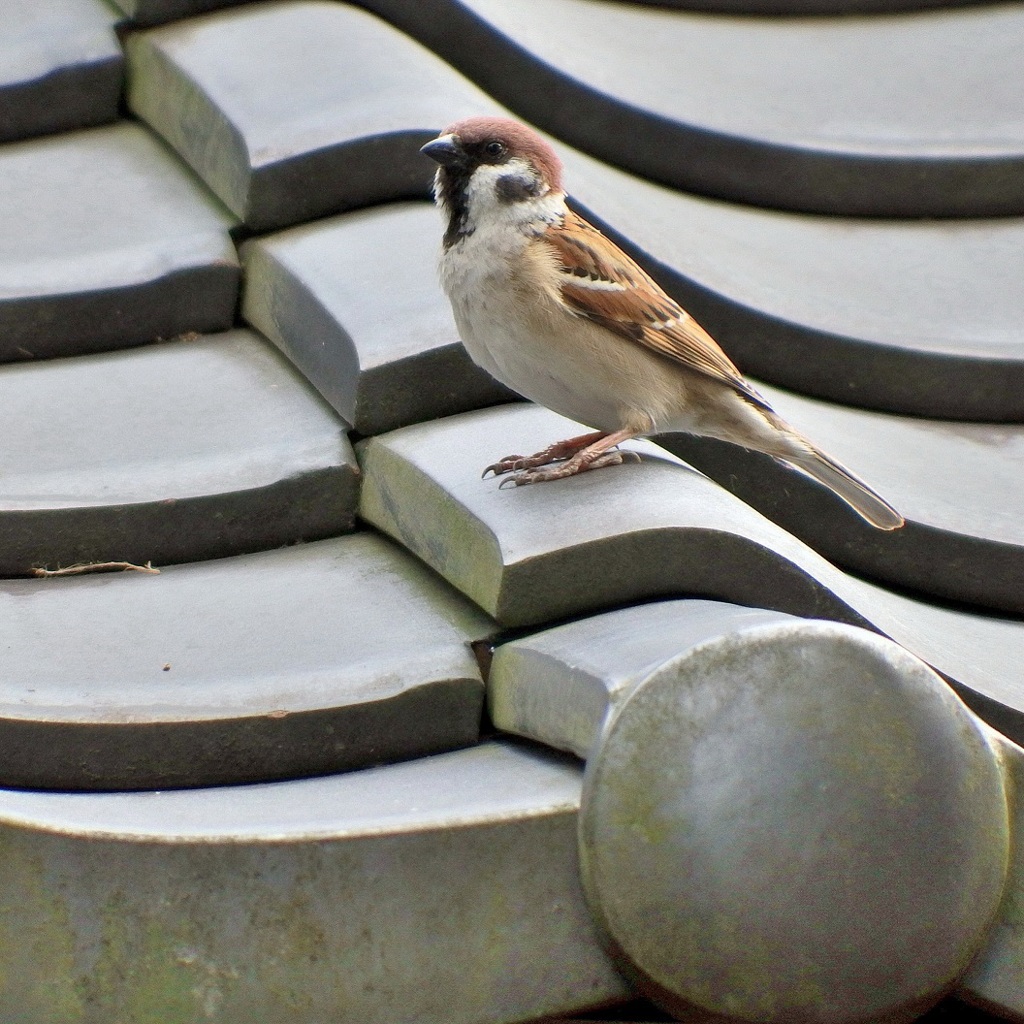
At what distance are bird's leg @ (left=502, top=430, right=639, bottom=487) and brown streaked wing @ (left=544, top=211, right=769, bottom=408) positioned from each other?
20 centimetres

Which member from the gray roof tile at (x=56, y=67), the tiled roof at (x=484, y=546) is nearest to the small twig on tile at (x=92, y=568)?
the tiled roof at (x=484, y=546)

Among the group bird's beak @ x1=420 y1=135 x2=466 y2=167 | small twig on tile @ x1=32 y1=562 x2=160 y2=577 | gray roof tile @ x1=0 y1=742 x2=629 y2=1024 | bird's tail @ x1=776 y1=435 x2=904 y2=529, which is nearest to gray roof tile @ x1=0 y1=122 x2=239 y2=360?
bird's beak @ x1=420 y1=135 x2=466 y2=167

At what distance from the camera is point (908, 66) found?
367cm

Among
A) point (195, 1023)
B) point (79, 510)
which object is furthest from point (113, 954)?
point (79, 510)

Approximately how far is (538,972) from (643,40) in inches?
106

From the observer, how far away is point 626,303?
256cm

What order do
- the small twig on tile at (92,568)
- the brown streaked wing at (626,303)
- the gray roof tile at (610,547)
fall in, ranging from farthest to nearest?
the brown streaked wing at (626,303) < the small twig on tile at (92,568) < the gray roof tile at (610,547)

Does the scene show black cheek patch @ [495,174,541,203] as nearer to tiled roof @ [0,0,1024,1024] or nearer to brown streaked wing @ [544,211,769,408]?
brown streaked wing @ [544,211,769,408]

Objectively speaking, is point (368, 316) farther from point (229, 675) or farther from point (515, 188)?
point (229, 675)

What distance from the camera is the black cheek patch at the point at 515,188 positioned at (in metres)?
2.59

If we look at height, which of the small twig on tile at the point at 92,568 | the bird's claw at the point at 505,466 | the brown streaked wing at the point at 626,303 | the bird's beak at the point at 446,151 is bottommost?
the small twig on tile at the point at 92,568

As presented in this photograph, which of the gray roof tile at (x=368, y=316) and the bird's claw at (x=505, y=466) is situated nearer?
the bird's claw at (x=505, y=466)

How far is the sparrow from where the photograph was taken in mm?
2418

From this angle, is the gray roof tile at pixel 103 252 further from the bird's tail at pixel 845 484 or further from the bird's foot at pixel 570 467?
the bird's tail at pixel 845 484
